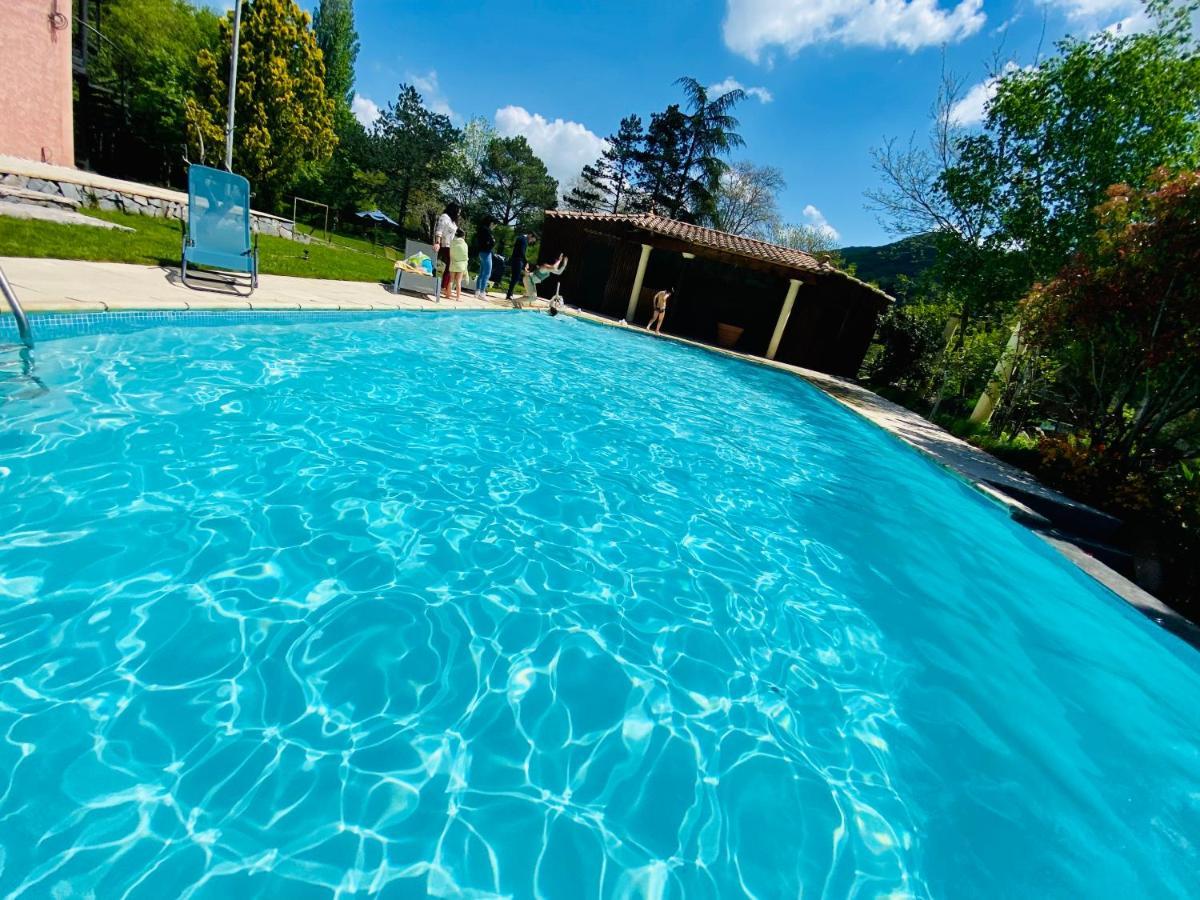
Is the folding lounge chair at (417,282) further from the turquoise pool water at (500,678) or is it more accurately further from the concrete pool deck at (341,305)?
the turquoise pool water at (500,678)

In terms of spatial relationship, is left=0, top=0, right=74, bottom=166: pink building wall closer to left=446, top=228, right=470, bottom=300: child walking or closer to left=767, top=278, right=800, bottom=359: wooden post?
left=446, top=228, right=470, bottom=300: child walking

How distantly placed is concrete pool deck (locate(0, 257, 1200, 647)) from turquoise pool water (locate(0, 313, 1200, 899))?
0.40 meters

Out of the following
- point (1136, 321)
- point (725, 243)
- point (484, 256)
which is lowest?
point (484, 256)

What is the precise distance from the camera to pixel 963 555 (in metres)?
5.49

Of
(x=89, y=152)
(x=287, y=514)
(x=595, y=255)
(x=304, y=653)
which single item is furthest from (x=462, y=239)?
(x=89, y=152)

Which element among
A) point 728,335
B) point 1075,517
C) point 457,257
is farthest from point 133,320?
point 728,335

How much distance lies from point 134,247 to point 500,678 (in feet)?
32.0

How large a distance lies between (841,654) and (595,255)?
18009 millimetres

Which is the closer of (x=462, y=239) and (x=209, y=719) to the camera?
(x=209, y=719)

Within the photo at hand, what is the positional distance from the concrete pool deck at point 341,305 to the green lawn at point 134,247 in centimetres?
33

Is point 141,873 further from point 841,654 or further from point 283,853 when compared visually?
point 841,654

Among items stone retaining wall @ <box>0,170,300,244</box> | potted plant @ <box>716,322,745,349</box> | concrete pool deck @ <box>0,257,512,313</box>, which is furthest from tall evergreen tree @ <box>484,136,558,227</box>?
concrete pool deck @ <box>0,257,512,313</box>

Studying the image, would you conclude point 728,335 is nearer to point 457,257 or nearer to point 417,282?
point 457,257

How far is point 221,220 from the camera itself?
751 cm
